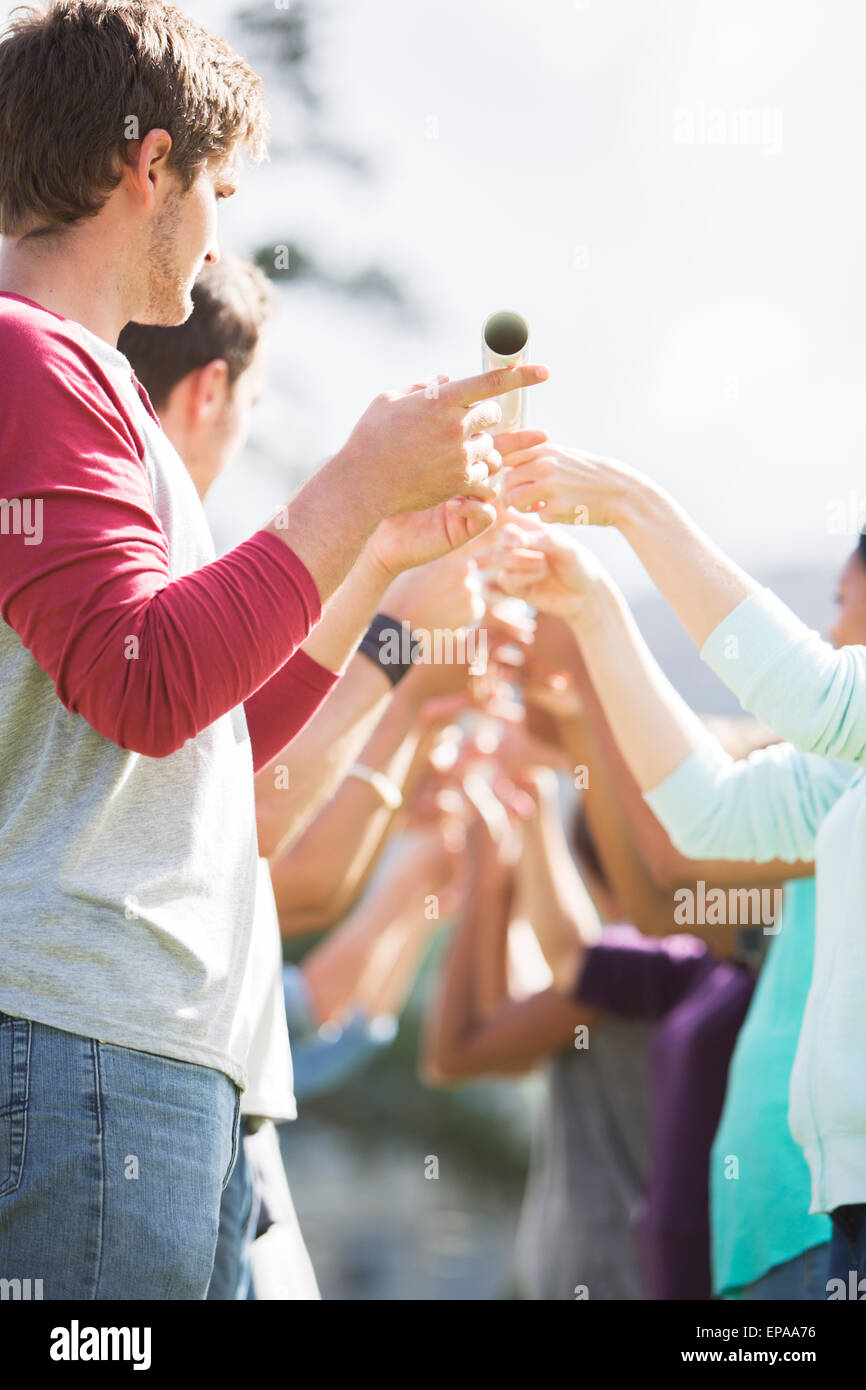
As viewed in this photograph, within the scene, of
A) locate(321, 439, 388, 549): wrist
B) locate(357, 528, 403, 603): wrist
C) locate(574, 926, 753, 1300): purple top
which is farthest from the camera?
locate(574, 926, 753, 1300): purple top

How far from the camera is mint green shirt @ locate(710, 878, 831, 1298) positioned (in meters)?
1.92

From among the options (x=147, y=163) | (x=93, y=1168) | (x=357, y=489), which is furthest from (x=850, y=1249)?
(x=147, y=163)

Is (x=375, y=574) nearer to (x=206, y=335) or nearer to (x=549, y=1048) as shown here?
(x=206, y=335)

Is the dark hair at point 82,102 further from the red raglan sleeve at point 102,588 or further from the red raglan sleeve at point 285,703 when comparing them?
the red raglan sleeve at point 285,703

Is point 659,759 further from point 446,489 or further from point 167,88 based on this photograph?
point 167,88

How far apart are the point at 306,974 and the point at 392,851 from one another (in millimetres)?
4352

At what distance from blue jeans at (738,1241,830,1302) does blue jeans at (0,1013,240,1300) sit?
1.07 m

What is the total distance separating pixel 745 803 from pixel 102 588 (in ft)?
3.69

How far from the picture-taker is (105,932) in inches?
44.6

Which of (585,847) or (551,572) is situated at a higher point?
(551,572)

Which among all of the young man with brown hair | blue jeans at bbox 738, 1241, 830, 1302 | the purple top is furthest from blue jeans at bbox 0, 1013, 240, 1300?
the purple top

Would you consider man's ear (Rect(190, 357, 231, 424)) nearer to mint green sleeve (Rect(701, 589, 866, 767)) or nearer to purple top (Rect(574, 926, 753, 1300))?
mint green sleeve (Rect(701, 589, 866, 767))

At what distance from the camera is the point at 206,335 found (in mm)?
1974

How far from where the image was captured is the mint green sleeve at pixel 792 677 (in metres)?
1.49
